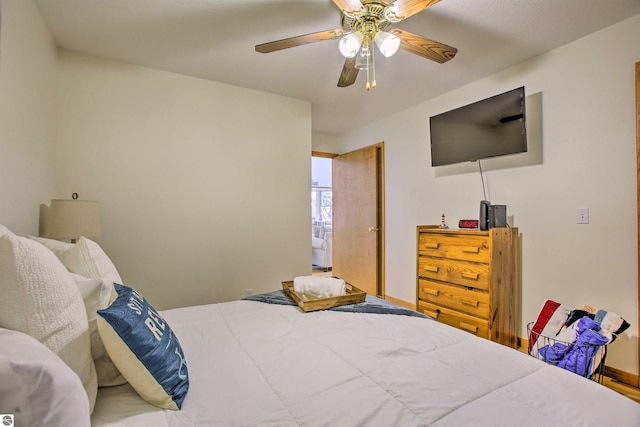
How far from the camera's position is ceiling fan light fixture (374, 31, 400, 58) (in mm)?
1634

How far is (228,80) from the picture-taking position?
9.53ft

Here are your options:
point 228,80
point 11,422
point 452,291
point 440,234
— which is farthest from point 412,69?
point 11,422

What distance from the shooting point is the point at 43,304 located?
765 mm

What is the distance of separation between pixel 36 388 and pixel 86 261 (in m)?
0.86

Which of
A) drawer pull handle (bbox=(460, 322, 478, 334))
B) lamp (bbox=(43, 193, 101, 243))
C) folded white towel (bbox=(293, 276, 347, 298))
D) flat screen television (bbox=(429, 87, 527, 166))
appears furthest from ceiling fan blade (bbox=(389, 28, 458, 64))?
lamp (bbox=(43, 193, 101, 243))

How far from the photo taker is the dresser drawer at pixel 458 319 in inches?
91.7

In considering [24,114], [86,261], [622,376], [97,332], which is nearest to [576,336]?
[622,376]

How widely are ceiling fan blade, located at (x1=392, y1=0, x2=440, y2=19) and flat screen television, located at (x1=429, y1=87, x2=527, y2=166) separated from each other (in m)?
1.33

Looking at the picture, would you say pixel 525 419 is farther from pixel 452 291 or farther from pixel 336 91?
pixel 336 91

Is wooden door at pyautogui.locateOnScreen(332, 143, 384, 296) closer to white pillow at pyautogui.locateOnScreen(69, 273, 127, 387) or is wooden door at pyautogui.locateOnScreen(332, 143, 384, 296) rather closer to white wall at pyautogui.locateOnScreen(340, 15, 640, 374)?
white wall at pyautogui.locateOnScreen(340, 15, 640, 374)

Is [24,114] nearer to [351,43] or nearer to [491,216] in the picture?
[351,43]

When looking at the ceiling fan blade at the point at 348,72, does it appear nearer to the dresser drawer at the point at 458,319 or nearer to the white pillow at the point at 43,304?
the white pillow at the point at 43,304

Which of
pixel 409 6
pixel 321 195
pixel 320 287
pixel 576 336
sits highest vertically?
pixel 409 6

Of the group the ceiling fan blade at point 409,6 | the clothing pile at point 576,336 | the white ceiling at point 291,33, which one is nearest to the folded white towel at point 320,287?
the clothing pile at point 576,336
